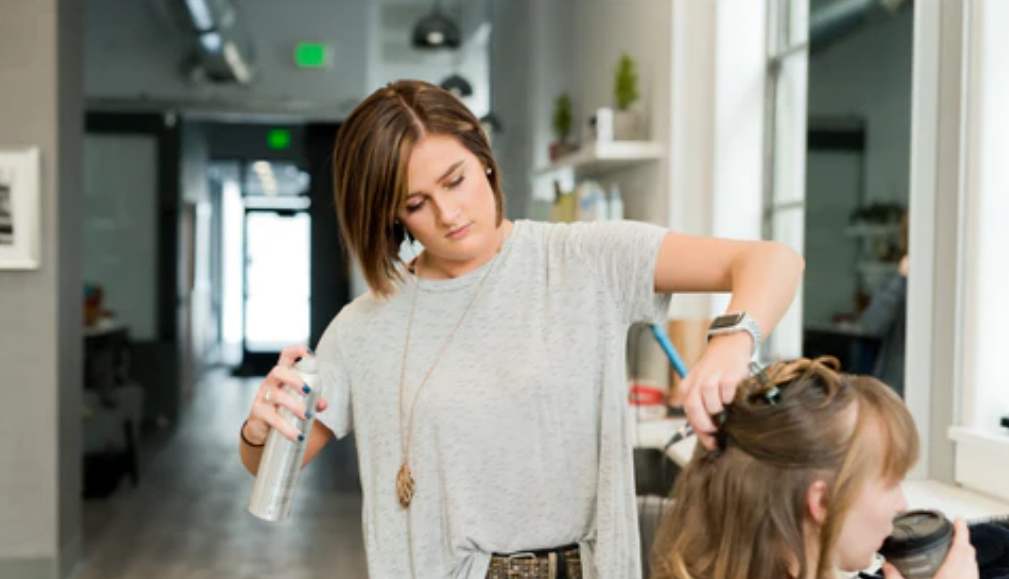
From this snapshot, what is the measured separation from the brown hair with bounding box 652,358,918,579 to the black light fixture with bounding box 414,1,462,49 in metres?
6.11

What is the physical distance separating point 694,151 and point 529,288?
8.21 ft

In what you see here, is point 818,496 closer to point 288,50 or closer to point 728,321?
point 728,321

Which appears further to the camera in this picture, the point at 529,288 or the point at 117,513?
the point at 117,513

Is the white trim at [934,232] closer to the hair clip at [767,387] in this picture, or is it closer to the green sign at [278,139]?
the hair clip at [767,387]

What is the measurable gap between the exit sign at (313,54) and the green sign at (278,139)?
423cm

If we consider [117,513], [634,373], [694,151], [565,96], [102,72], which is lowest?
[117,513]

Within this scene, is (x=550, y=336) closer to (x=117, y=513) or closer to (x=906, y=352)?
(x=906, y=352)

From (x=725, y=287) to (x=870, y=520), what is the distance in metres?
0.31

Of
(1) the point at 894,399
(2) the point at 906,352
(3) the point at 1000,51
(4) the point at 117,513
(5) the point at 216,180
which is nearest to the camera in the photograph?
(1) the point at 894,399

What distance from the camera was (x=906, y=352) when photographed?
2.71 m

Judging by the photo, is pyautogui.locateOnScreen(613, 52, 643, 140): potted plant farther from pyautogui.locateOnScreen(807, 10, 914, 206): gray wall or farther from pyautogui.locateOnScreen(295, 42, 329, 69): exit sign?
pyautogui.locateOnScreen(295, 42, 329, 69): exit sign

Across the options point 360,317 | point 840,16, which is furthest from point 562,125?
point 360,317

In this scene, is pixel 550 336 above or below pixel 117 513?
above

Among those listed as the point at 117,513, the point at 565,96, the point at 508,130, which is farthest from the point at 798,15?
the point at 117,513
